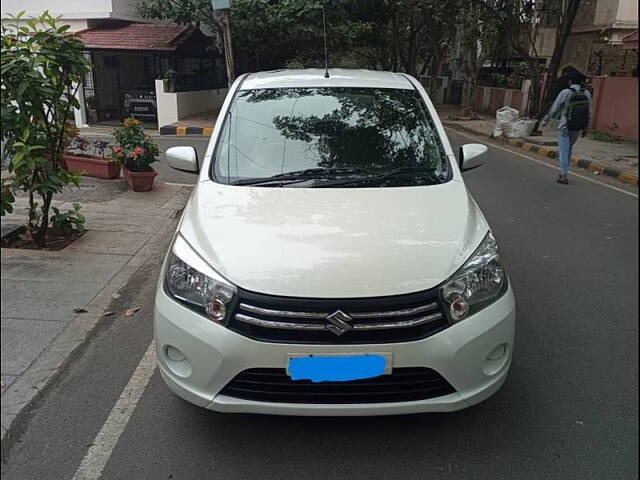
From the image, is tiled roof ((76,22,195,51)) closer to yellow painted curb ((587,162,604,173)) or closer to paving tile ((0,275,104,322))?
yellow painted curb ((587,162,604,173))

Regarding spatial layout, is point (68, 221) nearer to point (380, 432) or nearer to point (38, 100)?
point (38, 100)

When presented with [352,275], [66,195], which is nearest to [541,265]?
[352,275]

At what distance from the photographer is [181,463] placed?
2.51 m

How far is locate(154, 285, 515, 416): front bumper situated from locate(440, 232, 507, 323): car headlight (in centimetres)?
4

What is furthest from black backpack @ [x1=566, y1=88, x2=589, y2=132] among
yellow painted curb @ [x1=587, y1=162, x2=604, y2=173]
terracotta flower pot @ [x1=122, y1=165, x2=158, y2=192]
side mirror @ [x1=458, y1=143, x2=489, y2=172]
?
terracotta flower pot @ [x1=122, y1=165, x2=158, y2=192]

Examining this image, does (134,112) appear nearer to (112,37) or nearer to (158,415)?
(112,37)

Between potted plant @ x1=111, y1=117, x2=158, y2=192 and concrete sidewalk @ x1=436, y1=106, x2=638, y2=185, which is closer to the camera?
potted plant @ x1=111, y1=117, x2=158, y2=192

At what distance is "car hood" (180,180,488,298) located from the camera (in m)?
2.34

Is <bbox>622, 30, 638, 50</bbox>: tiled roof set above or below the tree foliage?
below

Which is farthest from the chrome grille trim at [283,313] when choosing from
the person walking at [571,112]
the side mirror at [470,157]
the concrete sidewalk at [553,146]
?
the person walking at [571,112]

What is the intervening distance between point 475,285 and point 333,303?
2.23 ft

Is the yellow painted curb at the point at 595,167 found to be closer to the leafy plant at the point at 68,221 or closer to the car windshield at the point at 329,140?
the car windshield at the point at 329,140

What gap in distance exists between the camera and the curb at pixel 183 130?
1488cm

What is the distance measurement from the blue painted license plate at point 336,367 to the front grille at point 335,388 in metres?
0.05
